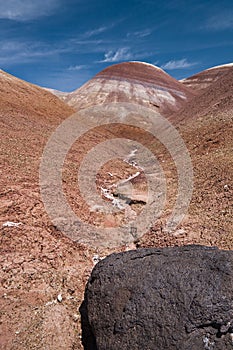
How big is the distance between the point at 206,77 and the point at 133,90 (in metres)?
53.6

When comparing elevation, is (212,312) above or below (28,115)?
below

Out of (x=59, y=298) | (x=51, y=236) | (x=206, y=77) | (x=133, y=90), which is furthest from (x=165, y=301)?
(x=206, y=77)

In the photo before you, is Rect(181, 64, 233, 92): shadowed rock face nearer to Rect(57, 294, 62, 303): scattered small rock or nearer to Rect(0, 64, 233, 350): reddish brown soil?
Rect(0, 64, 233, 350): reddish brown soil

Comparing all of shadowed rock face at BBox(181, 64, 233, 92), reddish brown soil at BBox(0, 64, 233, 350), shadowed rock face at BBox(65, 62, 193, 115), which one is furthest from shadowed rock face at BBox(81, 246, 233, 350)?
shadowed rock face at BBox(181, 64, 233, 92)

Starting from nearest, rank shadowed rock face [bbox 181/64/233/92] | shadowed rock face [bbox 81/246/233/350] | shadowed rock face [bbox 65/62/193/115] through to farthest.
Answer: shadowed rock face [bbox 81/246/233/350], shadowed rock face [bbox 65/62/193/115], shadowed rock face [bbox 181/64/233/92]

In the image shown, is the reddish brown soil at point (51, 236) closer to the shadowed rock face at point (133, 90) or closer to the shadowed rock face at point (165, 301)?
the shadowed rock face at point (165, 301)

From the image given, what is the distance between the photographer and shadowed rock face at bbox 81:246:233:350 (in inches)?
187

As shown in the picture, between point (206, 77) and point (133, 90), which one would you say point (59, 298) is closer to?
point (133, 90)

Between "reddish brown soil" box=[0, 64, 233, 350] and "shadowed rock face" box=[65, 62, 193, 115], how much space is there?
4690cm

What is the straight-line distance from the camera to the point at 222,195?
12.8 meters

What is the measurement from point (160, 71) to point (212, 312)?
3761 inches

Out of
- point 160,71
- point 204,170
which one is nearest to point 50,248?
point 204,170

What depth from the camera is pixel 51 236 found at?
397 inches

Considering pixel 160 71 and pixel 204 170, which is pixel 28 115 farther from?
pixel 160 71
